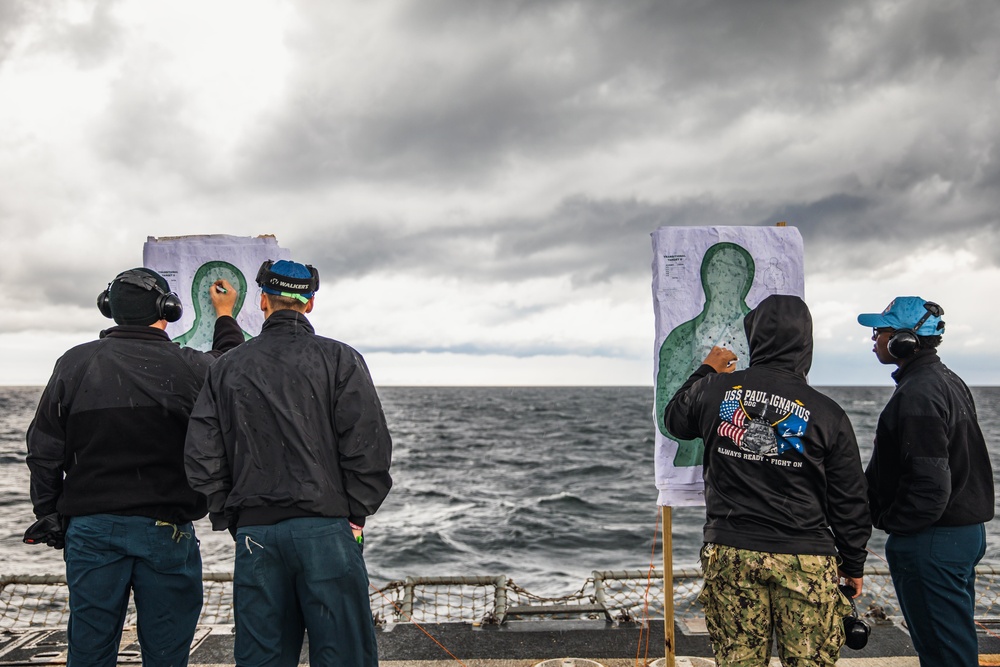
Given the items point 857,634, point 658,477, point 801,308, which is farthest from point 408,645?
point 801,308

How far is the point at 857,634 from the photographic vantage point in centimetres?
304

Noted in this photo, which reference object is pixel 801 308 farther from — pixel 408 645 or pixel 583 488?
pixel 583 488

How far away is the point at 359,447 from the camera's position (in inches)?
115

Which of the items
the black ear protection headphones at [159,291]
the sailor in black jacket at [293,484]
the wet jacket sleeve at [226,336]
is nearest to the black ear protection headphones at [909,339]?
the sailor in black jacket at [293,484]

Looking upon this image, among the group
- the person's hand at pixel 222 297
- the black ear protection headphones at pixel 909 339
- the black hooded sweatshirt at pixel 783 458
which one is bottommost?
the black hooded sweatshirt at pixel 783 458

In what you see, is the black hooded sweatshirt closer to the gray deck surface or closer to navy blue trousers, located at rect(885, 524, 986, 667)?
navy blue trousers, located at rect(885, 524, 986, 667)

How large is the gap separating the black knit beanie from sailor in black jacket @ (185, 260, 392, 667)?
65cm

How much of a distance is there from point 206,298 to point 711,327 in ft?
11.6

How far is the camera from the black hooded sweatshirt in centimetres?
298

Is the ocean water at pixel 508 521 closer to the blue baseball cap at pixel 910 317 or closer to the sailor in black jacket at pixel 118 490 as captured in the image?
the blue baseball cap at pixel 910 317

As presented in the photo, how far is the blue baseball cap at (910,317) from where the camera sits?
3652 millimetres

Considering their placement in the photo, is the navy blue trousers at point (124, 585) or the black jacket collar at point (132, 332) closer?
the navy blue trousers at point (124, 585)

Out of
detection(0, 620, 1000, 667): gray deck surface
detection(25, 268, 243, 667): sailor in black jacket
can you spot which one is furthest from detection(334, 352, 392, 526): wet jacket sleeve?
detection(0, 620, 1000, 667): gray deck surface

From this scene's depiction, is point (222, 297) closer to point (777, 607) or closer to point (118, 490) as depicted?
point (118, 490)
